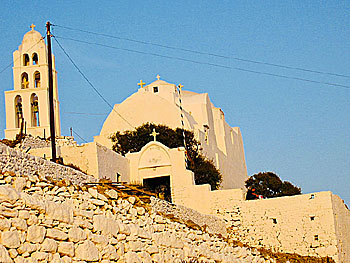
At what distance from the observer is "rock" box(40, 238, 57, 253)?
32.5ft

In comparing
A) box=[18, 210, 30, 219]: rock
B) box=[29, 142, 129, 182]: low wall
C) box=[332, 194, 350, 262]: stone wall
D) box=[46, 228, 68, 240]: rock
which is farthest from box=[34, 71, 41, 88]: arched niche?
box=[18, 210, 30, 219]: rock

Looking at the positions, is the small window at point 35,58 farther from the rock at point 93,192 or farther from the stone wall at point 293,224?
the rock at point 93,192

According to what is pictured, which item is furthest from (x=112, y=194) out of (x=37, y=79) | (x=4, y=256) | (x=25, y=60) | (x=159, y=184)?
(x=25, y=60)

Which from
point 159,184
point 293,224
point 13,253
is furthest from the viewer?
point 159,184

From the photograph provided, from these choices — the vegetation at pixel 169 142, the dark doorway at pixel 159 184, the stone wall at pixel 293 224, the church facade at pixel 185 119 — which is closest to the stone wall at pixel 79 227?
the stone wall at pixel 293 224

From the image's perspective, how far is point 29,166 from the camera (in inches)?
525

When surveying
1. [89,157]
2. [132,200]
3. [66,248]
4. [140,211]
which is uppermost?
[89,157]

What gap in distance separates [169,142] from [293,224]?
9.64m

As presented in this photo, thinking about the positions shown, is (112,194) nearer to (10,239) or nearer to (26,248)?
(26,248)

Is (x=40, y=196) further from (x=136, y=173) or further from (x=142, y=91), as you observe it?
(x=142, y=91)

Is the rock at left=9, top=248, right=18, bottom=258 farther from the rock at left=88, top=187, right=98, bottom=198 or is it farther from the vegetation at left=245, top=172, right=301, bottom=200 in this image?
the vegetation at left=245, top=172, right=301, bottom=200

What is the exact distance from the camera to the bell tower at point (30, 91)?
32.0 metres

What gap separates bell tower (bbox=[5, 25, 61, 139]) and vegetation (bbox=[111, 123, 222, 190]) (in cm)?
390

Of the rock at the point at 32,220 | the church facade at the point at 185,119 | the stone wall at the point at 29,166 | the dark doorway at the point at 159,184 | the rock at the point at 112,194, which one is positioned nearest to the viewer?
the rock at the point at 32,220
